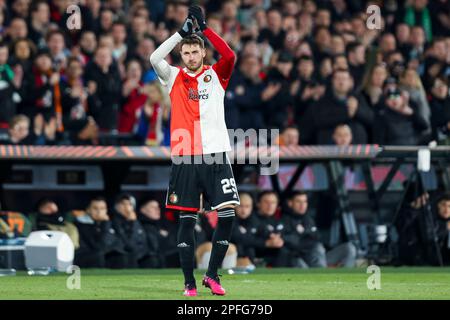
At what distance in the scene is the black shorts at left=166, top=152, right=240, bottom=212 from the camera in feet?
35.8

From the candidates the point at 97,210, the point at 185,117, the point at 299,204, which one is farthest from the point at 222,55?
the point at 299,204

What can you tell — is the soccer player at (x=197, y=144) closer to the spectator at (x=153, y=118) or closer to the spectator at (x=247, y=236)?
the spectator at (x=247, y=236)

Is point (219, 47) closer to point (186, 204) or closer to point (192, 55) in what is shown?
point (192, 55)

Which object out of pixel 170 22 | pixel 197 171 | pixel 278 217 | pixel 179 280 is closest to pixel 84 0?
pixel 170 22

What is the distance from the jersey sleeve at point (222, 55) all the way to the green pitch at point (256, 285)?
1.96m

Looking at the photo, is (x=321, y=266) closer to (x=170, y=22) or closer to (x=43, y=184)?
(x=43, y=184)

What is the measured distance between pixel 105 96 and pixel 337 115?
328 centimetres

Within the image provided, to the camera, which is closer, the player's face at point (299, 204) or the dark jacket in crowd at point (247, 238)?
the dark jacket in crowd at point (247, 238)

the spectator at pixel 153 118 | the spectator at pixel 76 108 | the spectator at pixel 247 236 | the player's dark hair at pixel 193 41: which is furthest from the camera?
the spectator at pixel 153 118

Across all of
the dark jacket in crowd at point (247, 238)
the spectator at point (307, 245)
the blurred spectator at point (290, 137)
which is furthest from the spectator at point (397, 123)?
the dark jacket in crowd at point (247, 238)

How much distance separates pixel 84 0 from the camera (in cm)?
1950

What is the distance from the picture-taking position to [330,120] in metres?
17.3

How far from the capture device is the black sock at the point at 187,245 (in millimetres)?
10875

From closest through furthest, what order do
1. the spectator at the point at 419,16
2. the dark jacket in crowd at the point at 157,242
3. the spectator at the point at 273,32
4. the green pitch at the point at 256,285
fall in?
1. the green pitch at the point at 256,285
2. the dark jacket in crowd at the point at 157,242
3. the spectator at the point at 273,32
4. the spectator at the point at 419,16
